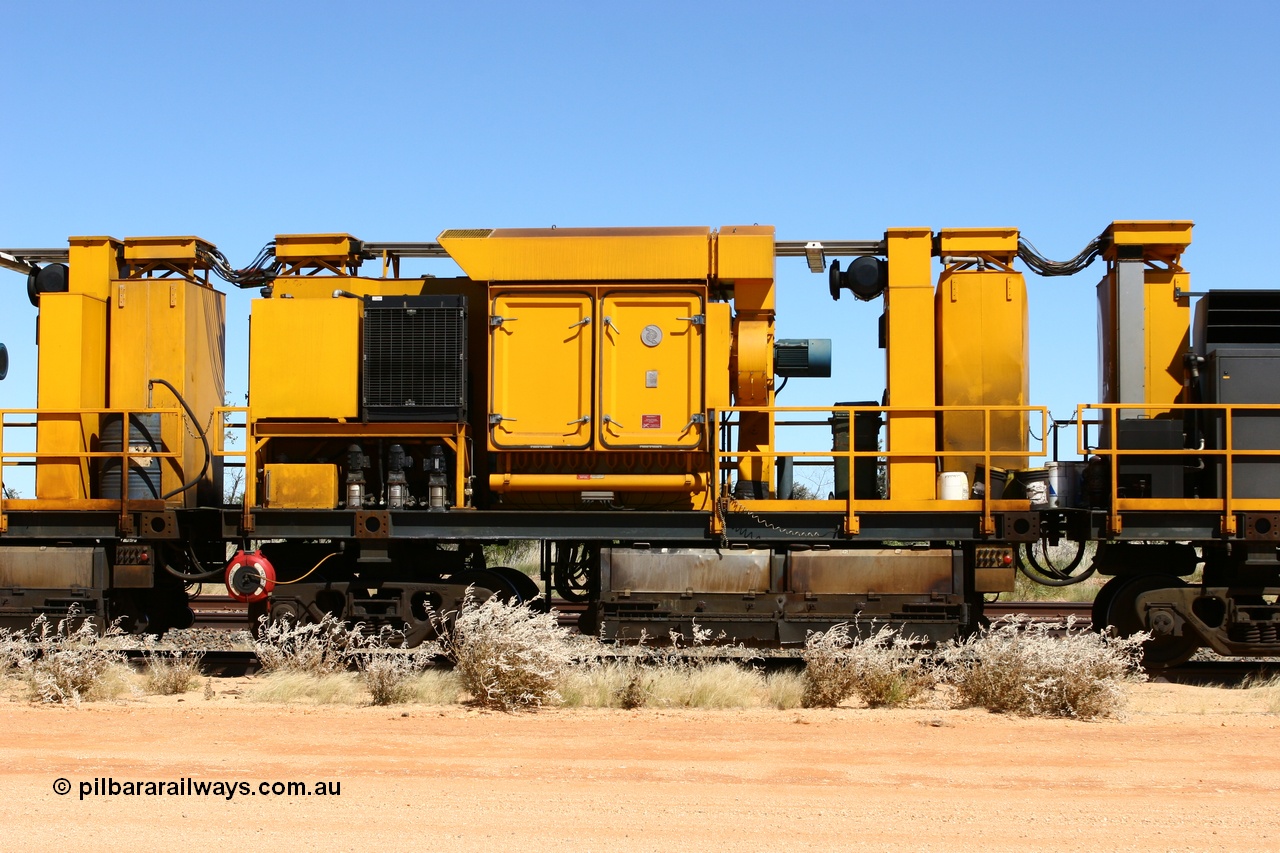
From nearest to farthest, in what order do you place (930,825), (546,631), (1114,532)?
(930,825), (546,631), (1114,532)

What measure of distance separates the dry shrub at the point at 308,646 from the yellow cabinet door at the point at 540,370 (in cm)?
226

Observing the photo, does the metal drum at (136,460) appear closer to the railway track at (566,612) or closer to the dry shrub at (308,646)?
the dry shrub at (308,646)

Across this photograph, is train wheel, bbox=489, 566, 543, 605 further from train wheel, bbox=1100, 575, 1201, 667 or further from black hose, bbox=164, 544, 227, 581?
train wheel, bbox=1100, 575, 1201, 667

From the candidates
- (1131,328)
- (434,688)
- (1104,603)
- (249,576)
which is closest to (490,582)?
(434,688)

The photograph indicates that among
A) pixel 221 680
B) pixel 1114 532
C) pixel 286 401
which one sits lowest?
pixel 221 680

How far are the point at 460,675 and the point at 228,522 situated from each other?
2.84m

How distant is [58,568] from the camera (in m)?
11.5

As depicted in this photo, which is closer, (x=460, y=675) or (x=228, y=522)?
(x=460, y=675)

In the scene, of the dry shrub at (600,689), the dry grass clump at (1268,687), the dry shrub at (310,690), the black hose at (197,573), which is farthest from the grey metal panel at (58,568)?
the dry grass clump at (1268,687)

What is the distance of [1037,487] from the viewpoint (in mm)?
11094

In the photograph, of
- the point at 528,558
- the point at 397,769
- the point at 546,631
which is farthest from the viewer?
the point at 528,558

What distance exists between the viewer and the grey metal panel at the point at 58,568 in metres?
11.5

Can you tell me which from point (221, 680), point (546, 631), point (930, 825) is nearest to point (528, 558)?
point (221, 680)

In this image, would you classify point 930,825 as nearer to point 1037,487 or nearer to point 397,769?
point 397,769
